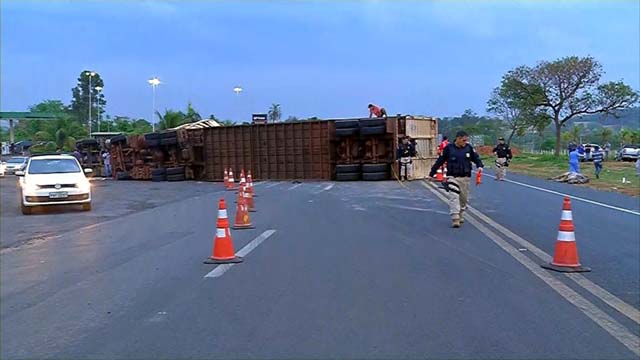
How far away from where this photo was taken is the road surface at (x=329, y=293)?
225 inches

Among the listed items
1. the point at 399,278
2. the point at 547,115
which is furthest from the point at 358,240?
the point at 547,115

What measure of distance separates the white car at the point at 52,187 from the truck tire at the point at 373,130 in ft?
45.9

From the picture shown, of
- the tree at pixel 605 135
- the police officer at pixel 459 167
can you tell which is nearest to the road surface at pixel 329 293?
the police officer at pixel 459 167

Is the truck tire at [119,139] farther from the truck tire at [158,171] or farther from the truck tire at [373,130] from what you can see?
the truck tire at [373,130]

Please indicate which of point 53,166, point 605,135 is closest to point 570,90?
Answer: point 605,135

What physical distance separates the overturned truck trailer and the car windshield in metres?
13.8

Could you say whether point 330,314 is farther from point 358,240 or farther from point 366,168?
point 366,168

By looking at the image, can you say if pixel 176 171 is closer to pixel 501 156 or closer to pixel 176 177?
pixel 176 177

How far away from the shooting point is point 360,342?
5715 mm

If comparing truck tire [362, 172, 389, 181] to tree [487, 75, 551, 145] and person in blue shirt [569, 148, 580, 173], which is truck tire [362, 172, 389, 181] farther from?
tree [487, 75, 551, 145]

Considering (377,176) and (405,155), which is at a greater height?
(405,155)

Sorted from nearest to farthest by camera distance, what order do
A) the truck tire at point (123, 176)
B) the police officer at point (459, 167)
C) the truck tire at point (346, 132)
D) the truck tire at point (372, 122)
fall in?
1. the police officer at point (459, 167)
2. the truck tire at point (372, 122)
3. the truck tire at point (346, 132)
4. the truck tire at point (123, 176)

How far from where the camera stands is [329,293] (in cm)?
757

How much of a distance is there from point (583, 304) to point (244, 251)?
5.27 meters
